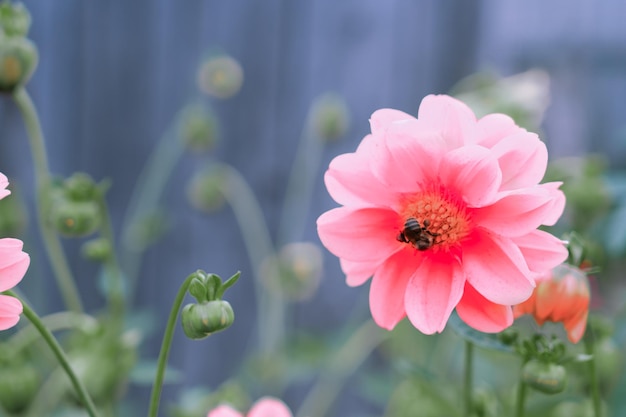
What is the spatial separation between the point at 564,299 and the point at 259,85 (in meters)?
1.50

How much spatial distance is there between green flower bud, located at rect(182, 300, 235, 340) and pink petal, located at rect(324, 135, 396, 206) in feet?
0.29

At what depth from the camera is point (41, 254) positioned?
174 cm

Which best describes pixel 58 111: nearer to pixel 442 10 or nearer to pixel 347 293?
pixel 347 293

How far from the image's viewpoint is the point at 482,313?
0.40 metres

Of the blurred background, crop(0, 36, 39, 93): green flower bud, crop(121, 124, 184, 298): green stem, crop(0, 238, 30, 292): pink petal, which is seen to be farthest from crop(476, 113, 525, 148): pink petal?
the blurred background

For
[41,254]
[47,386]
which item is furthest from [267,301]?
[47,386]

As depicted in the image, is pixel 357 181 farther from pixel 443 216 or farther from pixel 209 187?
pixel 209 187

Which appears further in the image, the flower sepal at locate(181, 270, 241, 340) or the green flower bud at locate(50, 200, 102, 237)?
the green flower bud at locate(50, 200, 102, 237)

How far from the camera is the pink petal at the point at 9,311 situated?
0.36 meters

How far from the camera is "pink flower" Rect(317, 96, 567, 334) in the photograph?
1.28 feet

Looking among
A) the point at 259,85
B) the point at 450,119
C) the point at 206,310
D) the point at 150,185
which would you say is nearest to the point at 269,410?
the point at 206,310

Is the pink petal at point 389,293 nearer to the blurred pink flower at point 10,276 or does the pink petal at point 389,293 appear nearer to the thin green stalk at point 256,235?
the blurred pink flower at point 10,276

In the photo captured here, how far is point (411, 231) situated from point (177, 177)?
4.74ft

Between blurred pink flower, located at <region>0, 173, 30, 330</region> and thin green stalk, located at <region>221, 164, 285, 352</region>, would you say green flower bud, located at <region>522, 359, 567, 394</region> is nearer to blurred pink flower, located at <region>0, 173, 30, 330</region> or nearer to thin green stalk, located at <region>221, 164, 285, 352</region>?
blurred pink flower, located at <region>0, 173, 30, 330</region>
